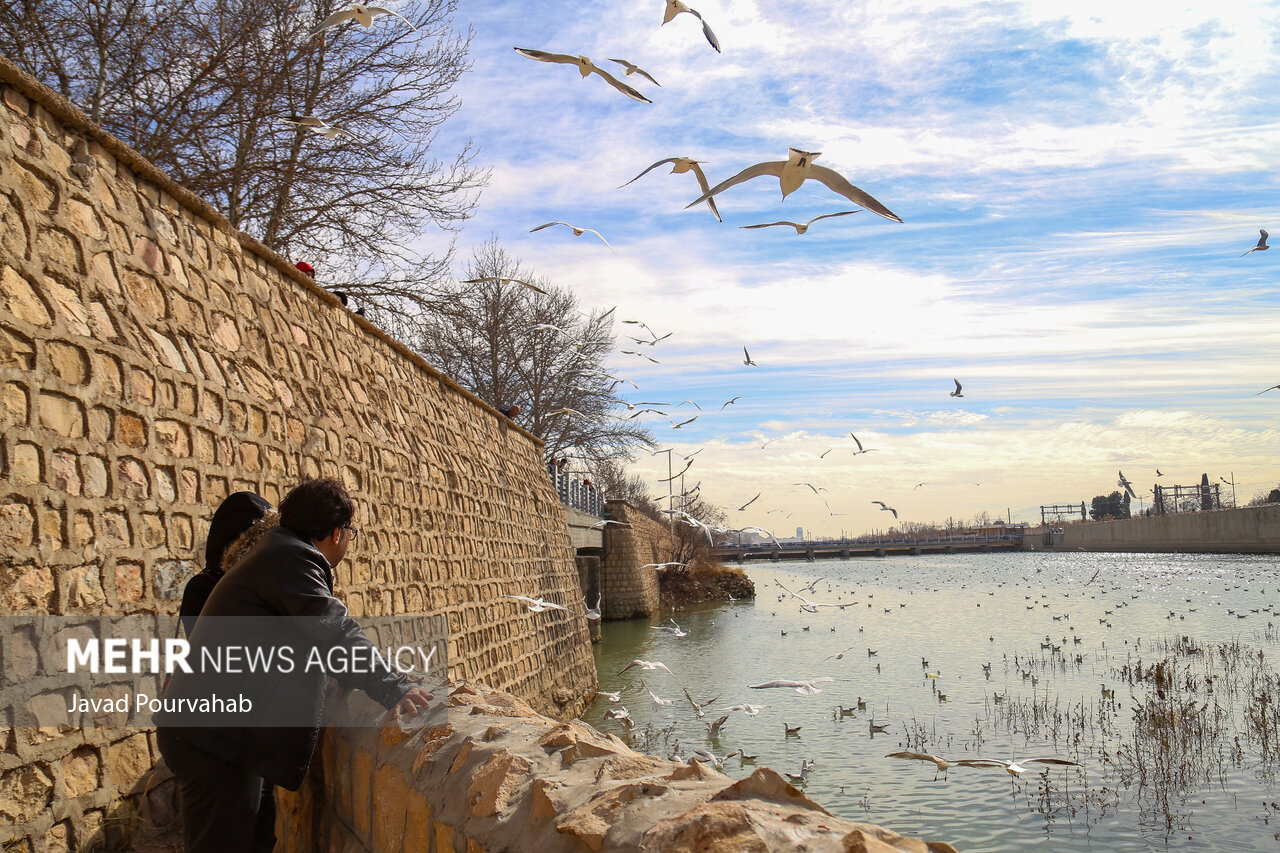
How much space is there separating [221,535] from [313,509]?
0.74 m

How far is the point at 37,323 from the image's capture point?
3688 mm

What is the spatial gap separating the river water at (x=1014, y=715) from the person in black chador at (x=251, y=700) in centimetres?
645

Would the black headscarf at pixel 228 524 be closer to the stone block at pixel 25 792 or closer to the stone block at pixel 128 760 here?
the stone block at pixel 25 792

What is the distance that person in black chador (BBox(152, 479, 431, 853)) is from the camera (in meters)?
2.66

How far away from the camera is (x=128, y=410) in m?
4.19

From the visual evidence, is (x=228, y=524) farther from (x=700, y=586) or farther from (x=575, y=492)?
(x=700, y=586)

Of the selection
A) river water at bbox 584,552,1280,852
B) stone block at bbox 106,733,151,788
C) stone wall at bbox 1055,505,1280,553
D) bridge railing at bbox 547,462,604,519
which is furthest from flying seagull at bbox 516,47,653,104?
stone wall at bbox 1055,505,1280,553

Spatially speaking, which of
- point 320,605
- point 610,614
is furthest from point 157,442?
point 610,614

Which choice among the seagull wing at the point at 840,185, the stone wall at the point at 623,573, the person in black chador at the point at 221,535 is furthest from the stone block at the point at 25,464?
the stone wall at the point at 623,573

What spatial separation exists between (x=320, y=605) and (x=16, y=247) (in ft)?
7.78

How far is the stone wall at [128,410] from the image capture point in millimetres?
3445

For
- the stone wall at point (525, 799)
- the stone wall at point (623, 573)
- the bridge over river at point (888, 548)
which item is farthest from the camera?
the bridge over river at point (888, 548)

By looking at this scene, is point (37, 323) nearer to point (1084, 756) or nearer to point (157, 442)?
point (157, 442)

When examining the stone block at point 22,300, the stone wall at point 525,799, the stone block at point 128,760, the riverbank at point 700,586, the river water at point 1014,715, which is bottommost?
the riverbank at point 700,586
